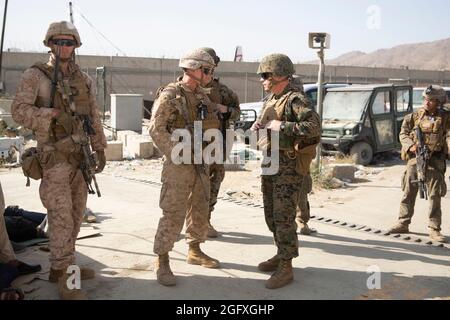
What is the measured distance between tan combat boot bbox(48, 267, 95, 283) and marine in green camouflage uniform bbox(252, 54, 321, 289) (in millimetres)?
1350

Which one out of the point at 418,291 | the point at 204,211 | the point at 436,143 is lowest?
the point at 418,291

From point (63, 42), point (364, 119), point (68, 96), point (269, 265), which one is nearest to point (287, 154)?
point (269, 265)

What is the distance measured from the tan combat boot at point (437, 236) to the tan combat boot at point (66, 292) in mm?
3524

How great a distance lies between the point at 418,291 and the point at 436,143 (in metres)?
1.93

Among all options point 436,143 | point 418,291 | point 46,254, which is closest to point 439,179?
point 436,143

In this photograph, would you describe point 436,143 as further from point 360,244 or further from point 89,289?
point 89,289

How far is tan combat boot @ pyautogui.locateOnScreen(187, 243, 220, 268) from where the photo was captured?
12.4ft

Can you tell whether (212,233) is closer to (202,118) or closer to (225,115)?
(225,115)

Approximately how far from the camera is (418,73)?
33312 mm

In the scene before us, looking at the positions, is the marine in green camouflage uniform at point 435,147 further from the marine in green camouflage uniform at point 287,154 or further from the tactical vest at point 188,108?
the tactical vest at point 188,108

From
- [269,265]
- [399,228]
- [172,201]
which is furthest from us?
[399,228]

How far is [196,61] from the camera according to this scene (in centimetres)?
345

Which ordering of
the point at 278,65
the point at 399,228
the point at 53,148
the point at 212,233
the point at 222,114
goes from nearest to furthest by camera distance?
1. the point at 53,148
2. the point at 278,65
3. the point at 222,114
4. the point at 212,233
5. the point at 399,228

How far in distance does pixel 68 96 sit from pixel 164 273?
1470mm
